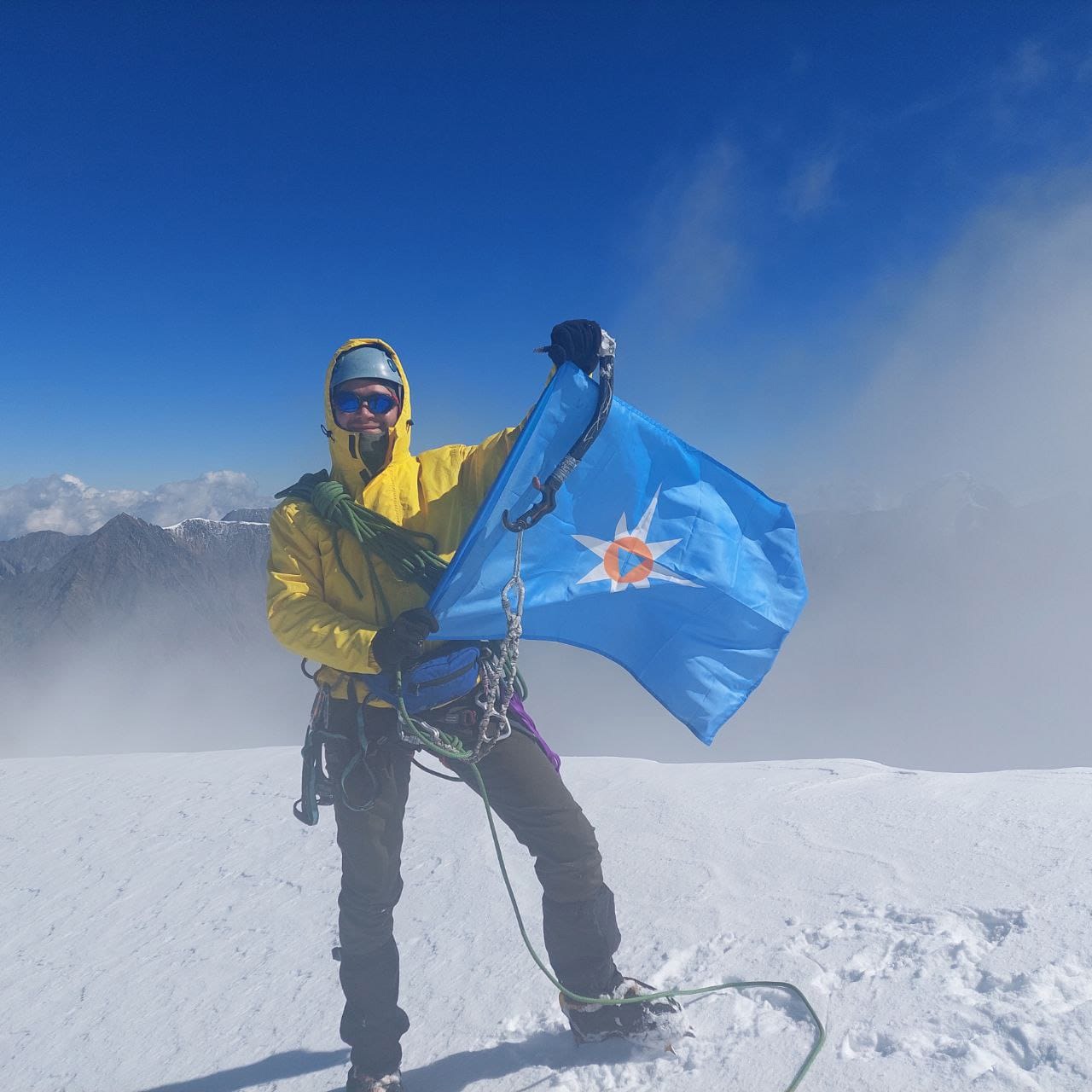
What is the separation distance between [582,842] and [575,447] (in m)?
1.80

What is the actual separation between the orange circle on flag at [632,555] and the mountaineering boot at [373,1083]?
250cm

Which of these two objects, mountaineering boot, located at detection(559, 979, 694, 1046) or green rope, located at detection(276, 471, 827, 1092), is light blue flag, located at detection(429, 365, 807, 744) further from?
mountaineering boot, located at detection(559, 979, 694, 1046)

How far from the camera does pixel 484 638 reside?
10.5ft

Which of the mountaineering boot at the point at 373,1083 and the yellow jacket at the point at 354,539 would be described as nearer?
the yellow jacket at the point at 354,539

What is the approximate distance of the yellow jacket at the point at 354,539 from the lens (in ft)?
9.25

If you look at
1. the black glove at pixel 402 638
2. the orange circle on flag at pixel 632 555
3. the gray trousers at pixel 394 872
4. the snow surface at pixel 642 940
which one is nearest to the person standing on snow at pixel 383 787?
the gray trousers at pixel 394 872

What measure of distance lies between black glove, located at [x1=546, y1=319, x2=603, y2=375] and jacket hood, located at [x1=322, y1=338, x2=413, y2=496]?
31.2 inches

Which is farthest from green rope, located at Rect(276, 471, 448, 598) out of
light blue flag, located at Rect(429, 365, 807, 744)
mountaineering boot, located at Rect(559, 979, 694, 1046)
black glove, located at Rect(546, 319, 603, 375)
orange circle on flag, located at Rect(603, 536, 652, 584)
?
mountaineering boot, located at Rect(559, 979, 694, 1046)

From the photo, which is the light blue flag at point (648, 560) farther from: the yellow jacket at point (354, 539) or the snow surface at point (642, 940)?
the snow surface at point (642, 940)

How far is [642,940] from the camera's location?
4.07m

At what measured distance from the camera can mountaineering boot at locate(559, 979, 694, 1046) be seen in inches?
121

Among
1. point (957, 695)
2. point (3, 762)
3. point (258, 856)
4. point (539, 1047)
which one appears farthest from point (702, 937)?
point (957, 695)

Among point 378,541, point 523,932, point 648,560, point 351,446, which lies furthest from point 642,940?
point 351,446

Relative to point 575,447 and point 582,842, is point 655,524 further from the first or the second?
point 582,842
